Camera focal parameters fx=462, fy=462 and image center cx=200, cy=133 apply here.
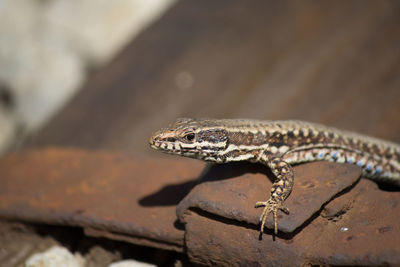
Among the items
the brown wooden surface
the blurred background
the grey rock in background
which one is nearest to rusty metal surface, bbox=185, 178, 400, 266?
the blurred background

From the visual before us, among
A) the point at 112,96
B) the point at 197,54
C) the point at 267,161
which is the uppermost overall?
the point at 197,54

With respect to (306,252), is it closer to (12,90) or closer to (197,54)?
(197,54)

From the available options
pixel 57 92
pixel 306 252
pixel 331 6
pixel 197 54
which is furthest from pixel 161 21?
pixel 306 252

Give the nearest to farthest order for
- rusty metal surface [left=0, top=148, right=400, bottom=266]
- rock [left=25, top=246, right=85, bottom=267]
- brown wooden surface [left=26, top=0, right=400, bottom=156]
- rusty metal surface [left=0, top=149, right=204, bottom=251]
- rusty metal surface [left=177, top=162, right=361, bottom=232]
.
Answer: rusty metal surface [left=0, top=148, right=400, bottom=266], rusty metal surface [left=177, top=162, right=361, bottom=232], rusty metal surface [left=0, top=149, right=204, bottom=251], rock [left=25, top=246, right=85, bottom=267], brown wooden surface [left=26, top=0, right=400, bottom=156]

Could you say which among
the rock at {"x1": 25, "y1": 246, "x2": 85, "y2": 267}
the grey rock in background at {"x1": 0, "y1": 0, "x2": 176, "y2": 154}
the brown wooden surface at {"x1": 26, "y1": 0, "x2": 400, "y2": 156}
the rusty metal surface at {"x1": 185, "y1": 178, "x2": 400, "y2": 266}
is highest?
the grey rock in background at {"x1": 0, "y1": 0, "x2": 176, "y2": 154}

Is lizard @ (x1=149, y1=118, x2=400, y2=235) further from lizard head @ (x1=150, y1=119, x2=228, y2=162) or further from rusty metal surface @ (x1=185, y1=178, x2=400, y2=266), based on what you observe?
rusty metal surface @ (x1=185, y1=178, x2=400, y2=266)

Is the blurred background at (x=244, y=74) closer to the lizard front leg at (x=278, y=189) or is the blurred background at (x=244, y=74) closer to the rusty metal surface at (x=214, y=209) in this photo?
the rusty metal surface at (x=214, y=209)
